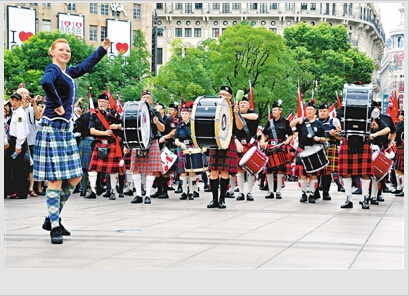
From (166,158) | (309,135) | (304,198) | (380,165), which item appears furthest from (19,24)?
(380,165)

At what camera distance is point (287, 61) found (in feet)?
195

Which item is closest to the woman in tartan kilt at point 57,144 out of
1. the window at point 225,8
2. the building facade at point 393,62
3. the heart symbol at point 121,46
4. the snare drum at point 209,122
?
the snare drum at point 209,122

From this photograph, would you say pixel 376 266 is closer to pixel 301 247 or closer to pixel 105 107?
pixel 301 247

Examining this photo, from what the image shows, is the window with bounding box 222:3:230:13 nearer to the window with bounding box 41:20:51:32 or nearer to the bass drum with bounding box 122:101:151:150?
the window with bounding box 41:20:51:32

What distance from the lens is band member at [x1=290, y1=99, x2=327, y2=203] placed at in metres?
14.7

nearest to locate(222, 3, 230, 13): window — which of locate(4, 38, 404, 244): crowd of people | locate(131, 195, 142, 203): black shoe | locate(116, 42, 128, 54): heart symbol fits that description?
locate(116, 42, 128, 54): heart symbol

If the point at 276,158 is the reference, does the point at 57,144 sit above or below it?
above

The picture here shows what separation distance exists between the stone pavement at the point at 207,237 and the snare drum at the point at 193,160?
1.74 meters

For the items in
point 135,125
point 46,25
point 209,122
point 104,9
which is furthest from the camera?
point 104,9

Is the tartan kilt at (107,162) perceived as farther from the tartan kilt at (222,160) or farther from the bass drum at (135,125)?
the tartan kilt at (222,160)

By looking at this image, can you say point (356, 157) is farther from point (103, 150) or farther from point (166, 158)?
point (103, 150)

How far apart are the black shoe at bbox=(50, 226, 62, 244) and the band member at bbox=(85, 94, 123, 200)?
649cm

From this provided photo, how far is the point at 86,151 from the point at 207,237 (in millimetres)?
7582

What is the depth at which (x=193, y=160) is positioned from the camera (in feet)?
52.3
